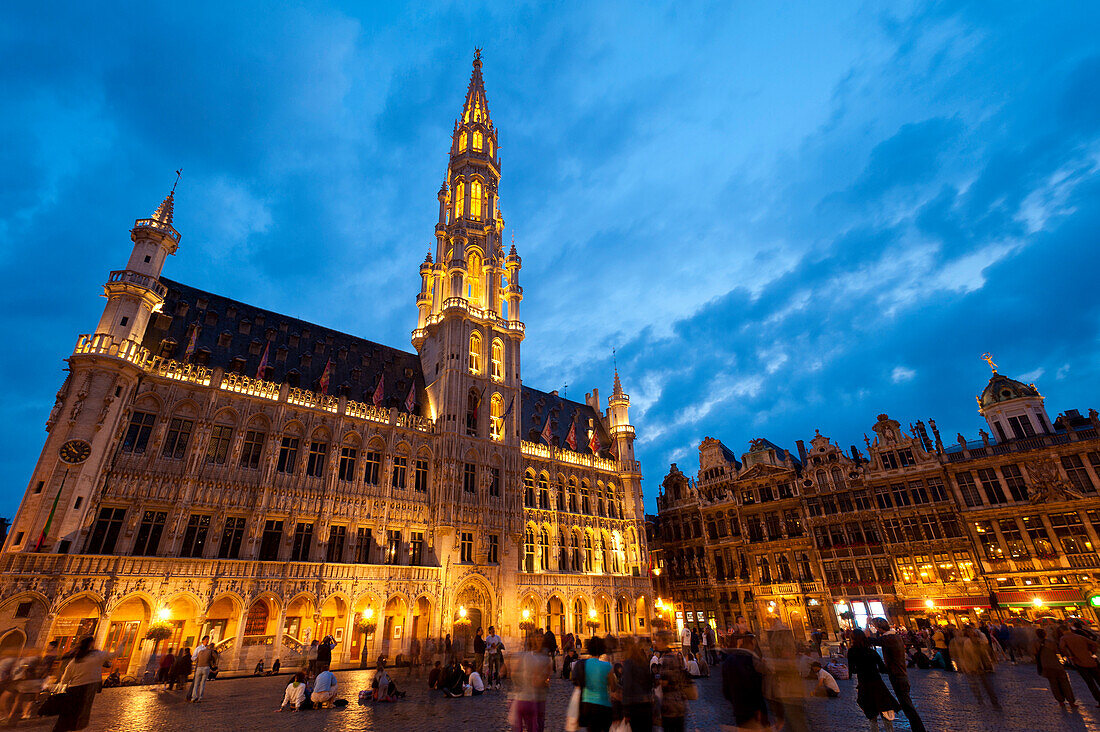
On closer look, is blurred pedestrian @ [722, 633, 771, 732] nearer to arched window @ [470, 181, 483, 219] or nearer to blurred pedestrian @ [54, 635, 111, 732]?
blurred pedestrian @ [54, 635, 111, 732]

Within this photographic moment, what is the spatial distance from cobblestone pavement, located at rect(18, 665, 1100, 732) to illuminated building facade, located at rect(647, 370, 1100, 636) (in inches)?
915

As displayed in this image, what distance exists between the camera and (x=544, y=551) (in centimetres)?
4128

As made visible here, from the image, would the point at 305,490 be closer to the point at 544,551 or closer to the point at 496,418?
the point at 496,418

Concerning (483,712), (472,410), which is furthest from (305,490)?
(483,712)

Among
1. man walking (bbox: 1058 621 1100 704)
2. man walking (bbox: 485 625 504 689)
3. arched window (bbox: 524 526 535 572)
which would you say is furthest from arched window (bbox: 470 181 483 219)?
man walking (bbox: 1058 621 1100 704)

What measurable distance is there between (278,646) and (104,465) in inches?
501

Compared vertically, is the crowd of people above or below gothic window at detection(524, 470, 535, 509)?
below

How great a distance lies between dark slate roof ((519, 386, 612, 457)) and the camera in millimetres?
48500

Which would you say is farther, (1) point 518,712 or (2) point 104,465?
(2) point 104,465

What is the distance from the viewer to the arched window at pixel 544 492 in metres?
42.8

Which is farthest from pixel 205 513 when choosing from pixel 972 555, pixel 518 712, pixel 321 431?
pixel 972 555

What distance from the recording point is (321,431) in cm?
3306

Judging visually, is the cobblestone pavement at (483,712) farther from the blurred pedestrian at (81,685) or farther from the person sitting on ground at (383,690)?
the blurred pedestrian at (81,685)

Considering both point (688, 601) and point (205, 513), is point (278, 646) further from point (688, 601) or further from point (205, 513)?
point (688, 601)
